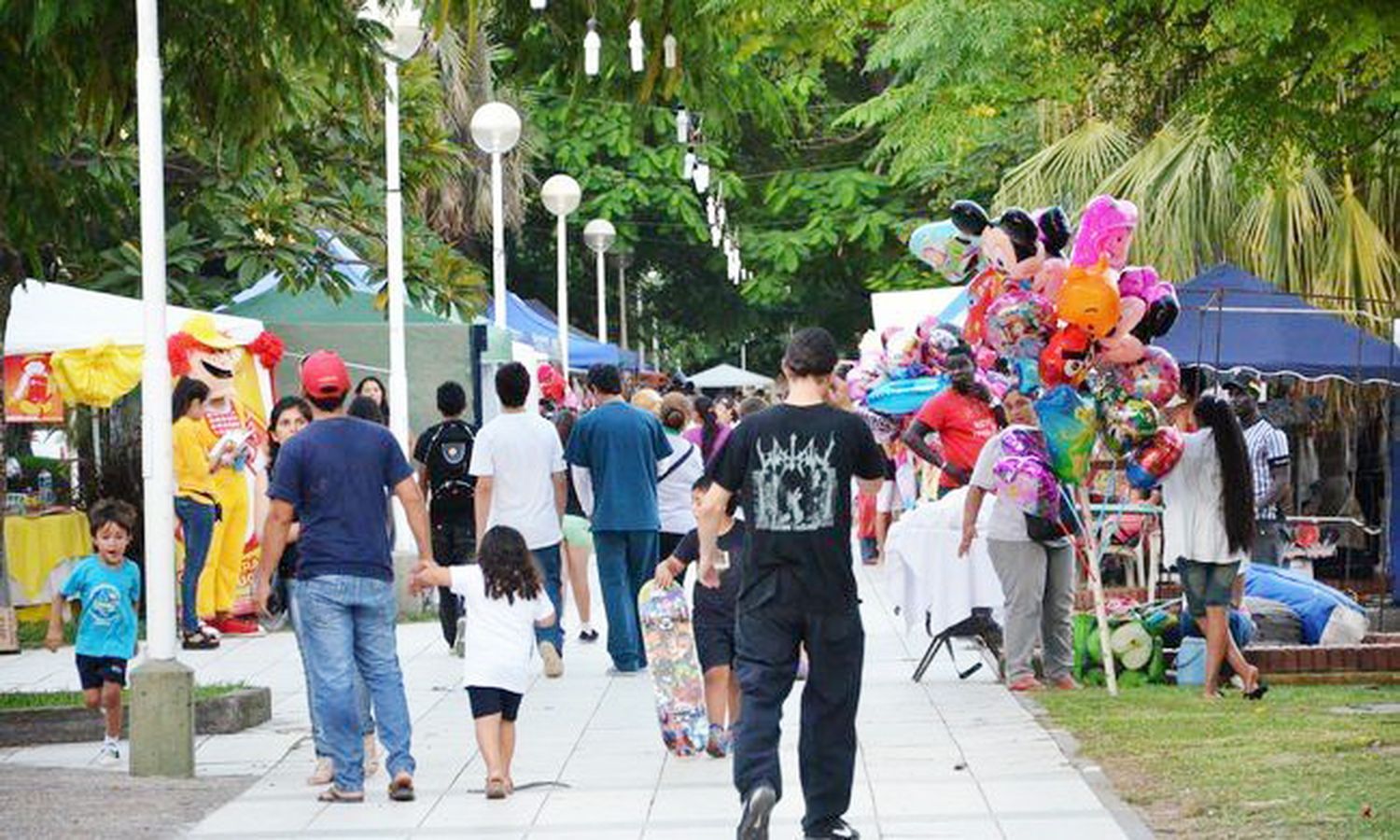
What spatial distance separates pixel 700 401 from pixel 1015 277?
5061 mm

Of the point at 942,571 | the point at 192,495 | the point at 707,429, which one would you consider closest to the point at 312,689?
the point at 942,571

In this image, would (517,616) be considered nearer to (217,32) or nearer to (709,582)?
(709,582)

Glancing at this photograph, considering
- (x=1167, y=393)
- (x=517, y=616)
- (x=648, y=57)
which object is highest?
(x=648, y=57)

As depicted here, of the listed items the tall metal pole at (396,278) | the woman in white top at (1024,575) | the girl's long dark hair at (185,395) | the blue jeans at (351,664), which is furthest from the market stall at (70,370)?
the blue jeans at (351,664)

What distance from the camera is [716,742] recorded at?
39.9 feet

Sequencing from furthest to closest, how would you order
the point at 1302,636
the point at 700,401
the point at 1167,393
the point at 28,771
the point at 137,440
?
the point at 137,440 → the point at 700,401 → the point at 1302,636 → the point at 1167,393 → the point at 28,771

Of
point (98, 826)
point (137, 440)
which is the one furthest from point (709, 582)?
point (137, 440)

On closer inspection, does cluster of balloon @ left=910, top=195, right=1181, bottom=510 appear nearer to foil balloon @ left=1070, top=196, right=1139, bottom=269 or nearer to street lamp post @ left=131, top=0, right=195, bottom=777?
foil balloon @ left=1070, top=196, right=1139, bottom=269

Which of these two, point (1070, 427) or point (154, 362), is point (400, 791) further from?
point (1070, 427)

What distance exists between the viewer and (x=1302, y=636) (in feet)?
52.4

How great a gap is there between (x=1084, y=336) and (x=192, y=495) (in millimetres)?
7066

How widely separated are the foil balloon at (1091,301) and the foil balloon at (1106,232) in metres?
0.12

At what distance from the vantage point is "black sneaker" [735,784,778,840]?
9.21 m

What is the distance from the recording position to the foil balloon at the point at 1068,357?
45.8 feet
